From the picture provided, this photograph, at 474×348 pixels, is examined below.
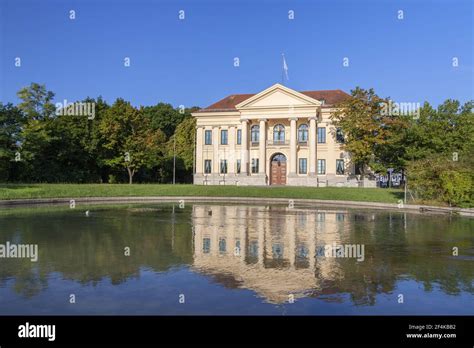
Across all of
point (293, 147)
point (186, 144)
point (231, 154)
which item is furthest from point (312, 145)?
point (186, 144)

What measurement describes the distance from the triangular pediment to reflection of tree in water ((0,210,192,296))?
41.0 meters

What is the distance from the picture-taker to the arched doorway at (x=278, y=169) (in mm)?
63281

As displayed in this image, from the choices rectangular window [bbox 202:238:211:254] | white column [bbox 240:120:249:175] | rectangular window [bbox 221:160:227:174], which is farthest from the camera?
rectangular window [bbox 221:160:227:174]

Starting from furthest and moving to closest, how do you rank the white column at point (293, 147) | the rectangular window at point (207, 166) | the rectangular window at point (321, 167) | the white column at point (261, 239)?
the rectangular window at point (207, 166), the rectangular window at point (321, 167), the white column at point (293, 147), the white column at point (261, 239)

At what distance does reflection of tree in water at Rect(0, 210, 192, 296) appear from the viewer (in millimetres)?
10086

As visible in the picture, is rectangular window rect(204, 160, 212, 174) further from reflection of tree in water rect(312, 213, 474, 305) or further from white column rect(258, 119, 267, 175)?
reflection of tree in water rect(312, 213, 474, 305)

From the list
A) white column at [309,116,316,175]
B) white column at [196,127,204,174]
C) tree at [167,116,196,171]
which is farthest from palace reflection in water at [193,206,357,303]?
tree at [167,116,196,171]

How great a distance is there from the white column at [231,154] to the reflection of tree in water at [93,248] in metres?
42.1

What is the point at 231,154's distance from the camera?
6481 cm

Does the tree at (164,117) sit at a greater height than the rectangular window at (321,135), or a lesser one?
greater

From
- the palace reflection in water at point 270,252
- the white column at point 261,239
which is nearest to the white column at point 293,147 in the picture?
the white column at point 261,239

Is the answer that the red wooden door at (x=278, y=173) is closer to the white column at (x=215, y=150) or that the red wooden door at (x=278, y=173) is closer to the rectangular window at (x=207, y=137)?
the white column at (x=215, y=150)
